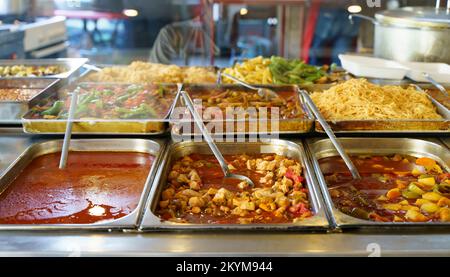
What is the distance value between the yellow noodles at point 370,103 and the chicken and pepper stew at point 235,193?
387mm

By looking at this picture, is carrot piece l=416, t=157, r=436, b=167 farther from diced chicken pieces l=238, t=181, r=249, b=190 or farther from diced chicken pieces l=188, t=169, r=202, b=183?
diced chicken pieces l=188, t=169, r=202, b=183

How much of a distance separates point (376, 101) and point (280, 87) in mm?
504

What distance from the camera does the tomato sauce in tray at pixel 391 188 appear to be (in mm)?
1424

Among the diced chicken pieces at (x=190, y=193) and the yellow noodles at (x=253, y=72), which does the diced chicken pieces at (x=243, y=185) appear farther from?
the yellow noodles at (x=253, y=72)

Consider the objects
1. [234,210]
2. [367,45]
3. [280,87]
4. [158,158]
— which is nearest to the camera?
[234,210]

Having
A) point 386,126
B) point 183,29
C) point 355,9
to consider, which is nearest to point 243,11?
point 183,29

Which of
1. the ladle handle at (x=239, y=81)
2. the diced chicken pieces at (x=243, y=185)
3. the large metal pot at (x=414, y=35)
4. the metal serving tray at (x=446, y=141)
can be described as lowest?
the diced chicken pieces at (x=243, y=185)

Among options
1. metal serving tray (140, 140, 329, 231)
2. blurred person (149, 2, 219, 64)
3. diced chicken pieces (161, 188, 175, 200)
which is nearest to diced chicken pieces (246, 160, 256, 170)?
metal serving tray (140, 140, 329, 231)

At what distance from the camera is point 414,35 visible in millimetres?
2732

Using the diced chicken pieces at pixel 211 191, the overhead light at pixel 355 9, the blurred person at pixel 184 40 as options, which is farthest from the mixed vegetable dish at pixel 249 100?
the blurred person at pixel 184 40

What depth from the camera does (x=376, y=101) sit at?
6.81 feet

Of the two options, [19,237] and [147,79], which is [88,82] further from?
[19,237]

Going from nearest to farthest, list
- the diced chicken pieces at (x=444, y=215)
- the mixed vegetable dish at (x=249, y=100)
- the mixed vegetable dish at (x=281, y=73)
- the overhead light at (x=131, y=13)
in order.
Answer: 1. the diced chicken pieces at (x=444, y=215)
2. the mixed vegetable dish at (x=249, y=100)
3. the mixed vegetable dish at (x=281, y=73)
4. the overhead light at (x=131, y=13)
